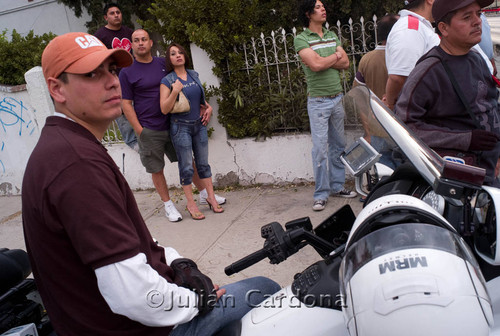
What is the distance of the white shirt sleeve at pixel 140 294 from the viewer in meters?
1.42

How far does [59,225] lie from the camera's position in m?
1.46

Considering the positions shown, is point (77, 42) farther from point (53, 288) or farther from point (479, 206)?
point (479, 206)

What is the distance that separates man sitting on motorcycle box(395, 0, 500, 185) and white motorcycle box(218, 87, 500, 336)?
73 cm

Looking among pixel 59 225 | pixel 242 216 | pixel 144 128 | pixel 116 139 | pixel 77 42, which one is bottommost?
pixel 242 216

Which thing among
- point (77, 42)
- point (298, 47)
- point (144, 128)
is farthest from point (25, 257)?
point (298, 47)

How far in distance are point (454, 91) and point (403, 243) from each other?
160 cm

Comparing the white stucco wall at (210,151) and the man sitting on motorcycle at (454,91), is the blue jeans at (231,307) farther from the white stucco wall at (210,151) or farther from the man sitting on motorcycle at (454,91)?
the white stucco wall at (210,151)

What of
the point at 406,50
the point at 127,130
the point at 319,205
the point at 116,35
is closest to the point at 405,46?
the point at 406,50

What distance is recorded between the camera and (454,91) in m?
2.52

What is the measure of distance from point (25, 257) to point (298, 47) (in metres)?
3.32

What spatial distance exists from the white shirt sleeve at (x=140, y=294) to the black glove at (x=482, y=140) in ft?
5.53

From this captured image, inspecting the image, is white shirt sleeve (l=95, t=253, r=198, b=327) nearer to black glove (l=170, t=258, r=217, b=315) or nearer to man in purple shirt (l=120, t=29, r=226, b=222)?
black glove (l=170, t=258, r=217, b=315)

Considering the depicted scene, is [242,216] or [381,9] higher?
[381,9]

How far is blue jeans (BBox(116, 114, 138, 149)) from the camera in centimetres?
542
